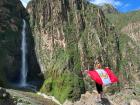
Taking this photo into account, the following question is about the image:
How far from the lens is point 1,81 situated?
196 meters

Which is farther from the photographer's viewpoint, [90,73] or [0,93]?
[0,93]

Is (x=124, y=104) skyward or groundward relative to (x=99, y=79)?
groundward

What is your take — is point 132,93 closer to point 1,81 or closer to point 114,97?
point 114,97

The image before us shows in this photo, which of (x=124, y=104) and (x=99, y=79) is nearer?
(x=99, y=79)

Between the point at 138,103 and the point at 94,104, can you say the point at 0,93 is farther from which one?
the point at 138,103

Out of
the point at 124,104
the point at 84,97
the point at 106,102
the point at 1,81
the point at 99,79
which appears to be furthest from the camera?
the point at 1,81

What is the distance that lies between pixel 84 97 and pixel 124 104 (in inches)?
227

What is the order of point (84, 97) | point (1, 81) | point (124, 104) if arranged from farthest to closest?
point (1, 81)
point (84, 97)
point (124, 104)

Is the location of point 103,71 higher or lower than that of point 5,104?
higher

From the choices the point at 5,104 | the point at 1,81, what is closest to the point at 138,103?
the point at 5,104

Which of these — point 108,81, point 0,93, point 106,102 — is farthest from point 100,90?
point 0,93

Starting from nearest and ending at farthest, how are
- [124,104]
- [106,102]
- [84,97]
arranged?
1. [106,102]
2. [124,104]
3. [84,97]

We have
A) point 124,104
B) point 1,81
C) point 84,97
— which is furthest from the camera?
point 1,81

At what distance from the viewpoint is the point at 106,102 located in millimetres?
42875
